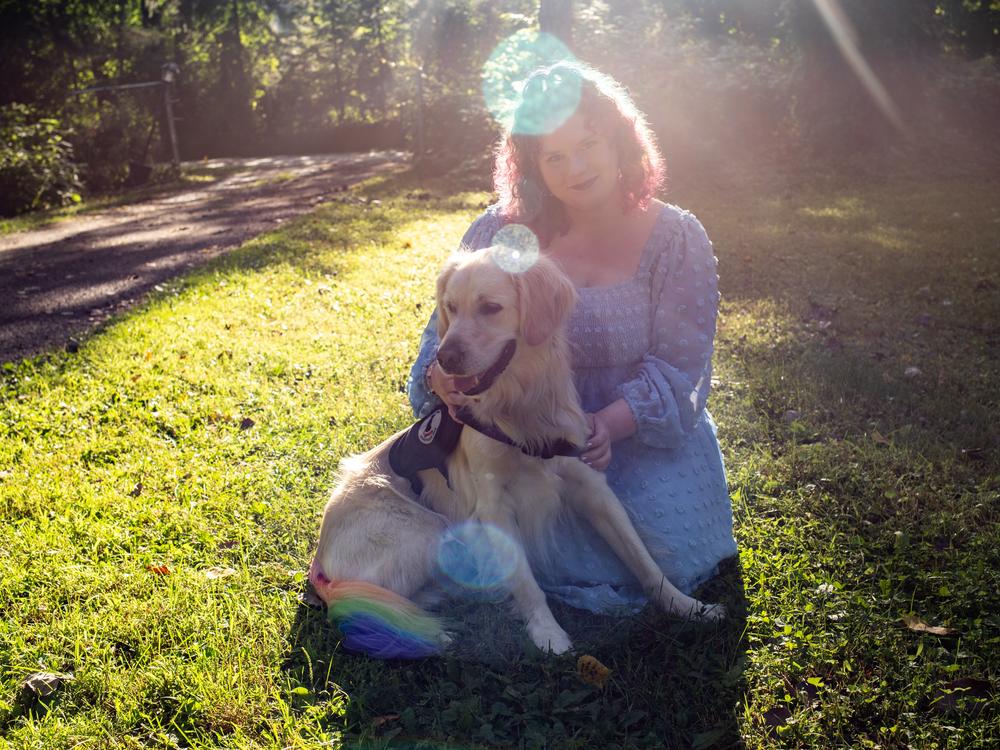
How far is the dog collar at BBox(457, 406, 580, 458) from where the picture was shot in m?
2.70

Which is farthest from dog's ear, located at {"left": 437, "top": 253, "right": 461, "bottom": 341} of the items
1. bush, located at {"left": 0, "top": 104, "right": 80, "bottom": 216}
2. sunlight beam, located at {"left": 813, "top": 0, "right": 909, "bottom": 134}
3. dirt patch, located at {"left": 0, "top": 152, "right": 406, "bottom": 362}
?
bush, located at {"left": 0, "top": 104, "right": 80, "bottom": 216}

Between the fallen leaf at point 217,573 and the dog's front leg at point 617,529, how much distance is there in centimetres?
140

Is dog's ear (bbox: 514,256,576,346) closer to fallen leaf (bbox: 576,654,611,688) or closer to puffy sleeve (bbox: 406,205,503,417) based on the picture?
puffy sleeve (bbox: 406,205,503,417)

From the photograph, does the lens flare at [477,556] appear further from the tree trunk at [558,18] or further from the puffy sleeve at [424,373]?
the tree trunk at [558,18]

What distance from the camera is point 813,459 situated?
12.6 ft

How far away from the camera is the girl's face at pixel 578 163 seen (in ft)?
10.0

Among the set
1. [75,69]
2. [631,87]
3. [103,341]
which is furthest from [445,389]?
[75,69]

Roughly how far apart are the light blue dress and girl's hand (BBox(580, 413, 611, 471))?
150mm

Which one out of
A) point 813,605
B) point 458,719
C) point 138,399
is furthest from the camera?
point 138,399

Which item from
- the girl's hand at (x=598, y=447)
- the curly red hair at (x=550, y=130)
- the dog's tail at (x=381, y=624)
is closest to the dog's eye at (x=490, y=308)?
the girl's hand at (x=598, y=447)

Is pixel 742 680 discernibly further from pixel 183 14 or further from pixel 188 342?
pixel 183 14

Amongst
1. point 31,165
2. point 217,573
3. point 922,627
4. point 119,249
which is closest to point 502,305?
point 217,573

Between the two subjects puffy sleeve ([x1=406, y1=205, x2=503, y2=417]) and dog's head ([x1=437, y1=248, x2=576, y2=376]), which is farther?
puffy sleeve ([x1=406, y1=205, x2=503, y2=417])

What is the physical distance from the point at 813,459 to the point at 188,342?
4521 mm
